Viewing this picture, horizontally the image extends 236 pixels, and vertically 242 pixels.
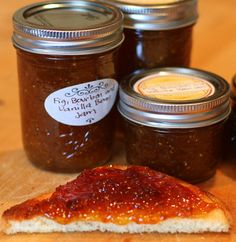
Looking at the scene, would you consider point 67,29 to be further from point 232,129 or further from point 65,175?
point 232,129

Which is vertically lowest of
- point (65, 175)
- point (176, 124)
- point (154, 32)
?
point (65, 175)

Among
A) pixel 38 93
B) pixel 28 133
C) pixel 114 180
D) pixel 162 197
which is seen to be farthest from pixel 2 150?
pixel 162 197

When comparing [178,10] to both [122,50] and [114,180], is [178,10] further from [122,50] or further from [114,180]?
[114,180]

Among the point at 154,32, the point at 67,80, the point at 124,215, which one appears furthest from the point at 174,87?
the point at 124,215

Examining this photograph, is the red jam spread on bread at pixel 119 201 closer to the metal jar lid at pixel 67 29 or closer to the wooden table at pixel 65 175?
the wooden table at pixel 65 175

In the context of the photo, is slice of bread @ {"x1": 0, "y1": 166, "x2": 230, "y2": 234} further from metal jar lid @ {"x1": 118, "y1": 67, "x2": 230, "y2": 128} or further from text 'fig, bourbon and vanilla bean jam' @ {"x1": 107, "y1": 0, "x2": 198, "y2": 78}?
text 'fig, bourbon and vanilla bean jam' @ {"x1": 107, "y1": 0, "x2": 198, "y2": 78}

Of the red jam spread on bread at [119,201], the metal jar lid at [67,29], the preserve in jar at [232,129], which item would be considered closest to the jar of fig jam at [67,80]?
the metal jar lid at [67,29]
